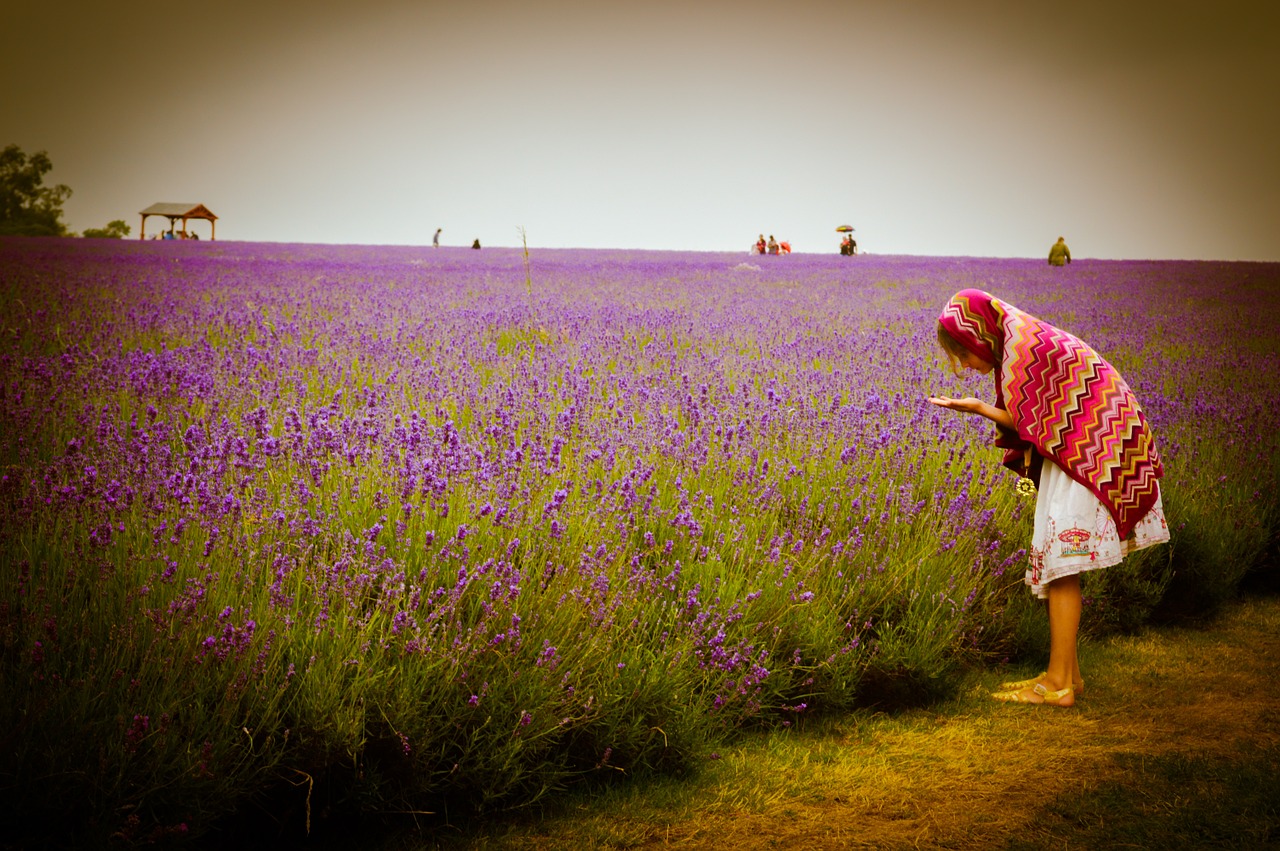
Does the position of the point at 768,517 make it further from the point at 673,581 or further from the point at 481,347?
the point at 481,347

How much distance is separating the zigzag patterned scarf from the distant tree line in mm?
4390

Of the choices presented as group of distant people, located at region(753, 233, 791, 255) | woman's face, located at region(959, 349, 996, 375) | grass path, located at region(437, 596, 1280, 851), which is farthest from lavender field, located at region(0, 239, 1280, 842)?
group of distant people, located at region(753, 233, 791, 255)

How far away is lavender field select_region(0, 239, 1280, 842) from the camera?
200cm

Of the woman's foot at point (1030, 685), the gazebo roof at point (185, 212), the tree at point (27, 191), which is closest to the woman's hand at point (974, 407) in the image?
the woman's foot at point (1030, 685)

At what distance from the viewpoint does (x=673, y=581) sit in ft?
9.35

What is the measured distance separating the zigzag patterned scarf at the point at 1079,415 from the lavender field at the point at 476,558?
24.5 inches

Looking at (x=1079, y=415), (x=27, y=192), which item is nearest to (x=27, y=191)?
(x=27, y=192)

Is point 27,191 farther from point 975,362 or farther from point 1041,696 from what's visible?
point 1041,696

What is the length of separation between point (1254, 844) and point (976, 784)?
2.19 feet

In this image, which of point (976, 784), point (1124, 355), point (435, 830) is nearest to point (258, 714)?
point (435, 830)

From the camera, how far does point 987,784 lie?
255 centimetres

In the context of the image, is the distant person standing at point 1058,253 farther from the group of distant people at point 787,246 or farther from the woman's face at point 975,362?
the woman's face at point 975,362

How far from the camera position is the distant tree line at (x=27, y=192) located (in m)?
4.28

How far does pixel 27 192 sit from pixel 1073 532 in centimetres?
527
